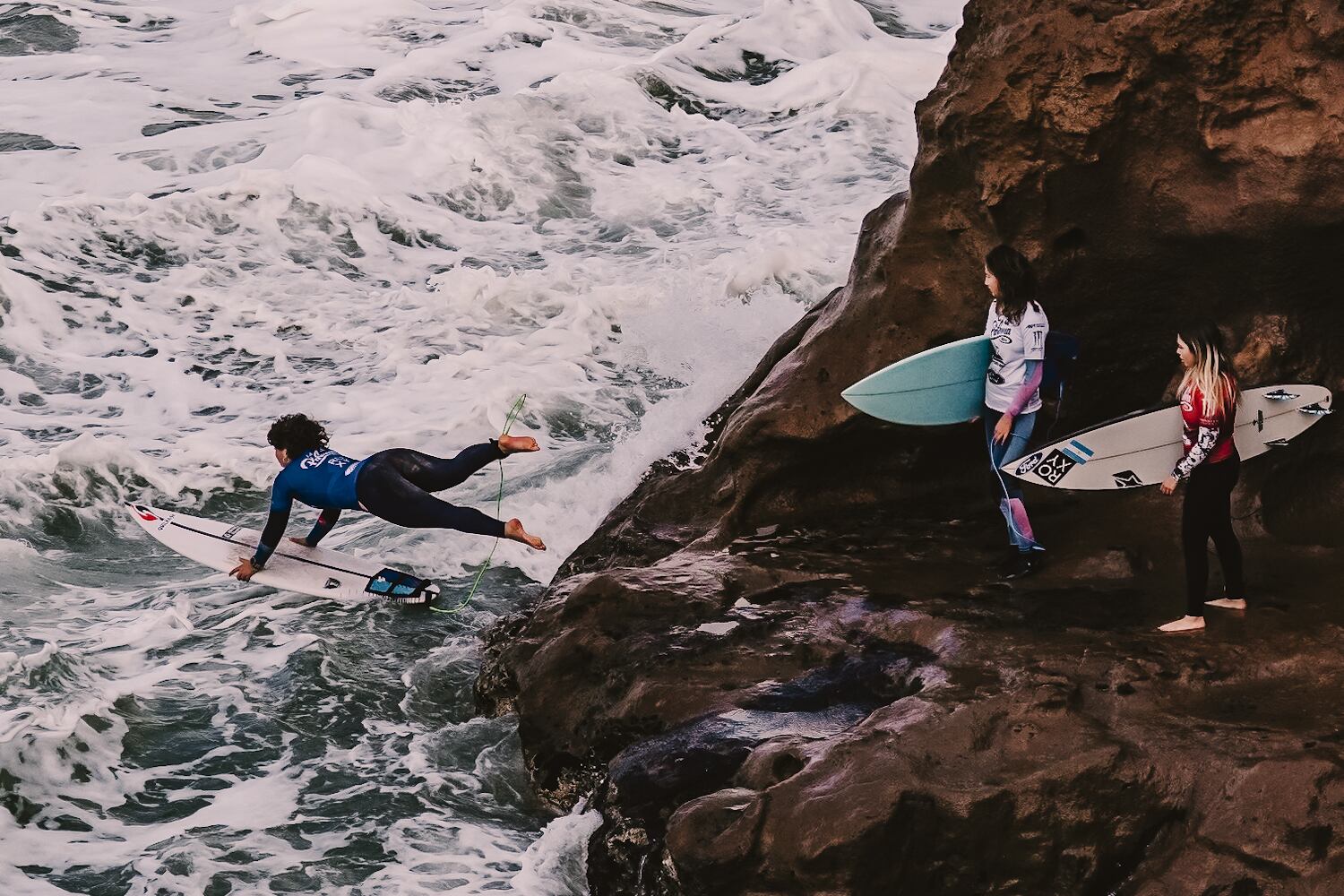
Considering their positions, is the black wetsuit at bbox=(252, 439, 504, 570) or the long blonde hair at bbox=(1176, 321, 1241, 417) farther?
the black wetsuit at bbox=(252, 439, 504, 570)

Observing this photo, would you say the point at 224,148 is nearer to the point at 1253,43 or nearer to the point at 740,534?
the point at 740,534

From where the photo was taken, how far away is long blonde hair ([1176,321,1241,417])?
223 inches

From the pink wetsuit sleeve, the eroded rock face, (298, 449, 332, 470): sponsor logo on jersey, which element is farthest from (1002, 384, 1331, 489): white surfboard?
(298, 449, 332, 470): sponsor logo on jersey

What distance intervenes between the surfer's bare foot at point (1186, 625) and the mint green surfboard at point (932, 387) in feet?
4.77

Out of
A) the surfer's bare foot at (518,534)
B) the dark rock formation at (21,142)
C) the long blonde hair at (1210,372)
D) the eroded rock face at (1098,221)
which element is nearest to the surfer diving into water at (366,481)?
the surfer's bare foot at (518,534)

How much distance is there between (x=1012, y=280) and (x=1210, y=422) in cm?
106

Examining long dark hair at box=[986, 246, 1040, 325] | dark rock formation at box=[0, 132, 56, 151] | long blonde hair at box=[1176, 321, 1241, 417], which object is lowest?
dark rock formation at box=[0, 132, 56, 151]

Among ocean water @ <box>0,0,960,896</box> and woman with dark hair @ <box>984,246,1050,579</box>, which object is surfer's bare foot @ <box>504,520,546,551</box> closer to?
ocean water @ <box>0,0,960,896</box>

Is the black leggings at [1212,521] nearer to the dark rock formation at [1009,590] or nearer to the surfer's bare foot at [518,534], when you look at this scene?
the dark rock formation at [1009,590]

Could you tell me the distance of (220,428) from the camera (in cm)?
1149

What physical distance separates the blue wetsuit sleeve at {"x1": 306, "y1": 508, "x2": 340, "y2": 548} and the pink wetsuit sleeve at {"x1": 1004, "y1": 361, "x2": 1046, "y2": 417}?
416 centimetres

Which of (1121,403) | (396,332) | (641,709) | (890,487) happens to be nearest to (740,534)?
(890,487)

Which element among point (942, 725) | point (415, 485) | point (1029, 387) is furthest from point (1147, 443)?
point (415, 485)

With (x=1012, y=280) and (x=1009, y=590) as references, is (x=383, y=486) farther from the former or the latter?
(x=1012, y=280)
